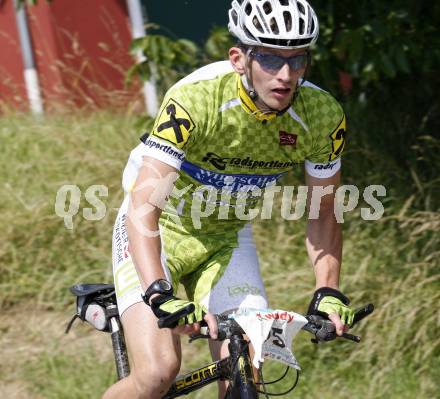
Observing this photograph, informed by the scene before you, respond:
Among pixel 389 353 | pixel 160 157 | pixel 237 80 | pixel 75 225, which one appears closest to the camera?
pixel 160 157

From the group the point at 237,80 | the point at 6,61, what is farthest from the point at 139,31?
the point at 237,80

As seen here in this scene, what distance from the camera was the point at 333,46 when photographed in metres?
5.77

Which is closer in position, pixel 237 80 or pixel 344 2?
pixel 237 80

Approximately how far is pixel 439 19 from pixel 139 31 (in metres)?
3.98

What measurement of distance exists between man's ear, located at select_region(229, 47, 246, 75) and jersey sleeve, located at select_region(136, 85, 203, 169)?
27 cm

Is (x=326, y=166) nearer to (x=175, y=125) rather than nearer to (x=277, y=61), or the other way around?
(x=277, y=61)

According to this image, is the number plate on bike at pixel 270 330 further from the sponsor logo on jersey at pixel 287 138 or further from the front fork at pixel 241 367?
the sponsor logo on jersey at pixel 287 138

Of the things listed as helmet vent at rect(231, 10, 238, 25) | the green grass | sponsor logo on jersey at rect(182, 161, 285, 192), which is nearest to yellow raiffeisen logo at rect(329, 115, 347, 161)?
sponsor logo on jersey at rect(182, 161, 285, 192)

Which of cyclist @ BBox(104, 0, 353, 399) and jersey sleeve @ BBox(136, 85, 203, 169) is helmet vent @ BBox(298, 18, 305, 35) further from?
jersey sleeve @ BBox(136, 85, 203, 169)

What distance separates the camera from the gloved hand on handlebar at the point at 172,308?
3.10 metres

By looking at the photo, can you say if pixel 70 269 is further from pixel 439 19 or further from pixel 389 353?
pixel 439 19

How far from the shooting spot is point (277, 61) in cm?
351

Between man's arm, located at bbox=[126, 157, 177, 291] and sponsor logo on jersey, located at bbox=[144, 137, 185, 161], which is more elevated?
sponsor logo on jersey, located at bbox=[144, 137, 185, 161]

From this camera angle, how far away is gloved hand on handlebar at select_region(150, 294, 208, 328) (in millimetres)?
3104
